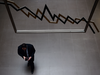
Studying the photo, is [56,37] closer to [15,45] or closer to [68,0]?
[15,45]

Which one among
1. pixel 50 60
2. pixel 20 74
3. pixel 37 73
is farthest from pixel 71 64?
pixel 20 74

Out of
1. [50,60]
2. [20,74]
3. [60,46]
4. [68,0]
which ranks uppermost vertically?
[68,0]

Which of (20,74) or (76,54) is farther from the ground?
(76,54)

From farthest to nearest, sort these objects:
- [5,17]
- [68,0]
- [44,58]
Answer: [68,0] < [5,17] < [44,58]

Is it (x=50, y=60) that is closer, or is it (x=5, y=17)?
(x=50, y=60)

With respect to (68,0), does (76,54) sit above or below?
below

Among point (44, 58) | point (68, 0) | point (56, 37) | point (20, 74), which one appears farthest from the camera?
point (68, 0)

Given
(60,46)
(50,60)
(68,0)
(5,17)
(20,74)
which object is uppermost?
(68,0)

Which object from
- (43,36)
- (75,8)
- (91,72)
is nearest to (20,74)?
(43,36)

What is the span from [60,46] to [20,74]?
1.47m

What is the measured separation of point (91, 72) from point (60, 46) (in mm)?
1195

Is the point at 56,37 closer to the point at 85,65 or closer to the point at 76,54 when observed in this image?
the point at 76,54

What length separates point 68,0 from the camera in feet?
18.5

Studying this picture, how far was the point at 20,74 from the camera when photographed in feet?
13.0
